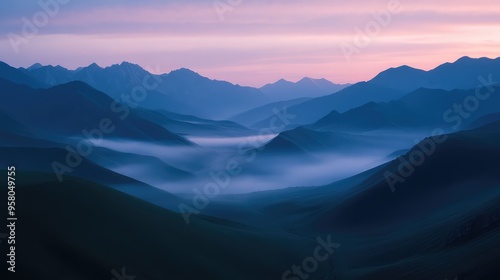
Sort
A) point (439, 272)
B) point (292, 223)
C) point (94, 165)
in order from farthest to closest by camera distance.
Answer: point (94, 165) → point (292, 223) → point (439, 272)

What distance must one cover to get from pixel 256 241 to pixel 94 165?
9066 centimetres

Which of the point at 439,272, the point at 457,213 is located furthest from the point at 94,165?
the point at 439,272

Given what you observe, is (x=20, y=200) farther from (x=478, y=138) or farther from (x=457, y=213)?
(x=478, y=138)

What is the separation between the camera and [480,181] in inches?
3450

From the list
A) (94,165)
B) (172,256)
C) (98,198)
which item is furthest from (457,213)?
(94,165)

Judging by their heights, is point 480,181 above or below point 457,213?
above

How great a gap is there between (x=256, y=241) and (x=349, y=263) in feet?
34.4

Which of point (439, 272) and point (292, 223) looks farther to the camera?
point (292, 223)

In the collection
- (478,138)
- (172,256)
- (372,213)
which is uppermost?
(478,138)

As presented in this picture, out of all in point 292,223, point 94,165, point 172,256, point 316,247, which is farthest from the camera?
point 94,165

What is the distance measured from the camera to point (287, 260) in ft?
197

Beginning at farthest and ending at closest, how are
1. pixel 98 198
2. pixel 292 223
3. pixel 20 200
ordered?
pixel 292 223, pixel 98 198, pixel 20 200

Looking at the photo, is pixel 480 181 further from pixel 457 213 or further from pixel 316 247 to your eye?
pixel 316 247

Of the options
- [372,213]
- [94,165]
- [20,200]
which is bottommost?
[20,200]
